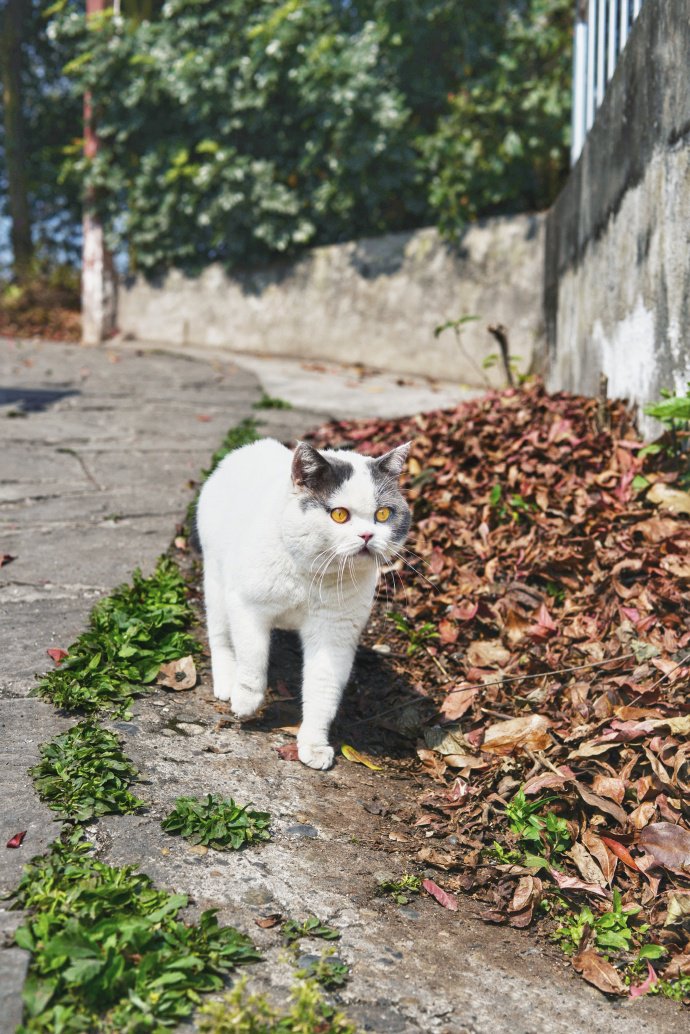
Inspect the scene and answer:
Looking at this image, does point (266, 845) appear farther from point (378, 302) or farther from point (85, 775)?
point (378, 302)

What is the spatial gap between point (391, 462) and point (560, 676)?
3.58 feet

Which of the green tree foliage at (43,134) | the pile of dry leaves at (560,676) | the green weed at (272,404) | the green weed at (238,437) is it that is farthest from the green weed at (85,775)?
the green tree foliage at (43,134)

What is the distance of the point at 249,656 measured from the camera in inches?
124

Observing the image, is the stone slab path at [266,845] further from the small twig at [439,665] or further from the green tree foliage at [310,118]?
the green tree foliage at [310,118]

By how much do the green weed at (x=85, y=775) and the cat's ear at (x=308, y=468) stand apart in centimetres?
100

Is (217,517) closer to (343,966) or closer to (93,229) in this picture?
(343,966)

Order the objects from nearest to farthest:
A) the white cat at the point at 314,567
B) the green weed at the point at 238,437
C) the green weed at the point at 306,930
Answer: the green weed at the point at 306,930 < the white cat at the point at 314,567 < the green weed at the point at 238,437

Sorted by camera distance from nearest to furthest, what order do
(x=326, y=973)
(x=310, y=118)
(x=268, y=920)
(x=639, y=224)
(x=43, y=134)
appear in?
(x=326, y=973), (x=268, y=920), (x=639, y=224), (x=310, y=118), (x=43, y=134)

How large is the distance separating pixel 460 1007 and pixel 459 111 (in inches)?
364

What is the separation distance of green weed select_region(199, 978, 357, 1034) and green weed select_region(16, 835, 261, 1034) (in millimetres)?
64

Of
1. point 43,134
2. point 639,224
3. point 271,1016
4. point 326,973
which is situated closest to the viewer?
point 271,1016

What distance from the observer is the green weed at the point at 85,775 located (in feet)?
8.32

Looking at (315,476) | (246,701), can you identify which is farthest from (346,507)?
(246,701)

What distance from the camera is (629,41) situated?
495 centimetres
